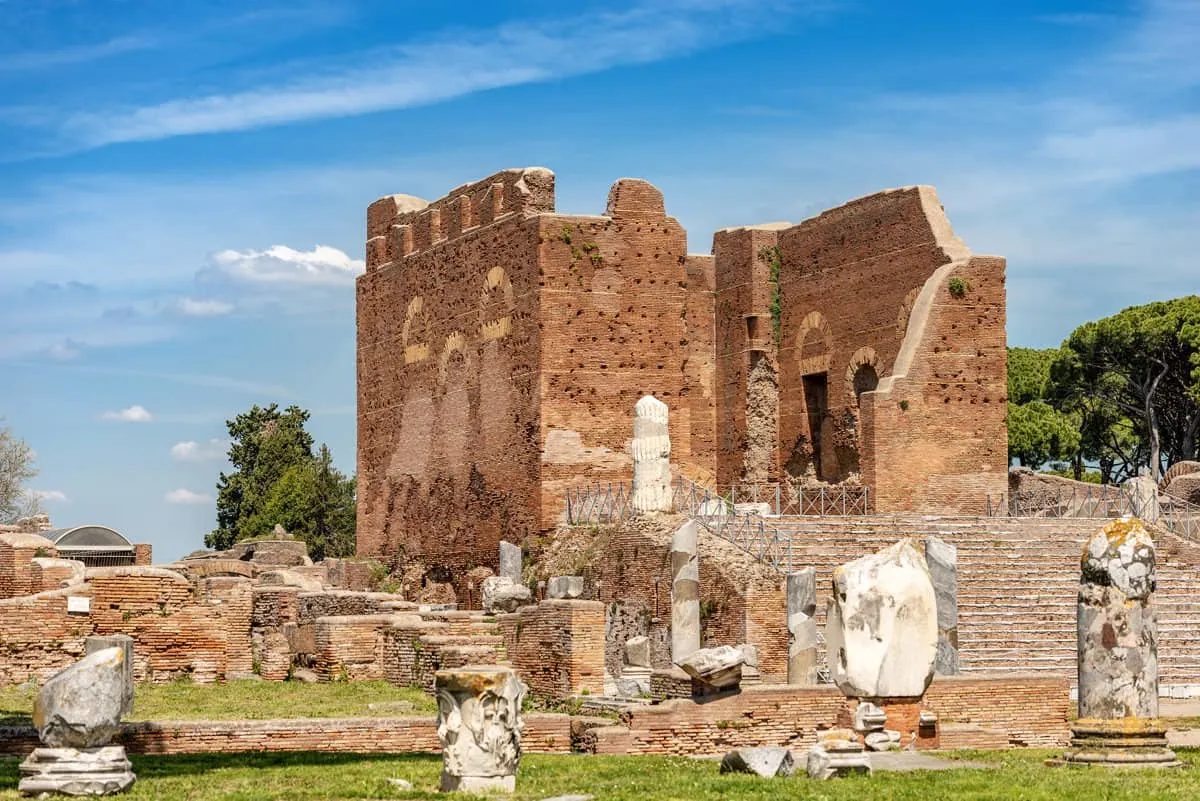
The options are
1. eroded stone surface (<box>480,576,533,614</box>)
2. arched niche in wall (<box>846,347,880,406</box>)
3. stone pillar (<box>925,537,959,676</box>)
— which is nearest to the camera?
stone pillar (<box>925,537,959,676</box>)

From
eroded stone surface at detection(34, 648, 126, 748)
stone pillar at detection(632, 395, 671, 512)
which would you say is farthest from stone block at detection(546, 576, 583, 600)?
eroded stone surface at detection(34, 648, 126, 748)

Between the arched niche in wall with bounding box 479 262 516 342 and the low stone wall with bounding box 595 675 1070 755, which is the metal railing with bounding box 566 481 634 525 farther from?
the low stone wall with bounding box 595 675 1070 755

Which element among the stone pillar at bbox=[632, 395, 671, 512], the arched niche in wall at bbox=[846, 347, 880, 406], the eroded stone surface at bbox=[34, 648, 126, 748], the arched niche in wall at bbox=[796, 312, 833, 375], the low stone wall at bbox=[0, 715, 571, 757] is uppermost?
the arched niche in wall at bbox=[796, 312, 833, 375]

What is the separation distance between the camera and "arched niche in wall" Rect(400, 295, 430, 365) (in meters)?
36.5

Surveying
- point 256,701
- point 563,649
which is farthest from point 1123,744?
point 256,701

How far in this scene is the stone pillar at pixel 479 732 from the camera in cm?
1396

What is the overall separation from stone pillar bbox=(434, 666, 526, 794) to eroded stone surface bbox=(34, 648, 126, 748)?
2311 millimetres

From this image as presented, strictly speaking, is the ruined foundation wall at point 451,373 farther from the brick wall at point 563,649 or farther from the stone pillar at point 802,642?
the stone pillar at point 802,642

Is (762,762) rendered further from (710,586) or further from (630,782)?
(710,586)

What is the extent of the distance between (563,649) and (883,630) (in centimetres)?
580

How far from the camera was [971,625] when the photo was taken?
974 inches

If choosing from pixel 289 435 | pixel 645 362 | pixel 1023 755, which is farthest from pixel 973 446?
pixel 289 435

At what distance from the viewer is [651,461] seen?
27.8m

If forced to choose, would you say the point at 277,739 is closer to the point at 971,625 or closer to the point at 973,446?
the point at 971,625
